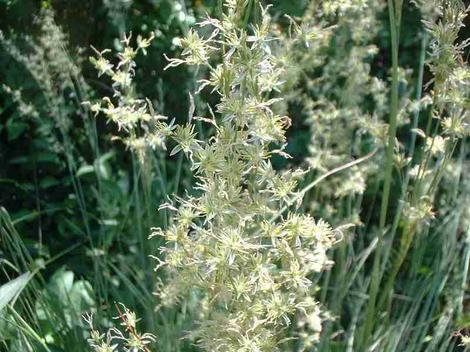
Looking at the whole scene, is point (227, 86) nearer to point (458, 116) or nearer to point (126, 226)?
point (458, 116)

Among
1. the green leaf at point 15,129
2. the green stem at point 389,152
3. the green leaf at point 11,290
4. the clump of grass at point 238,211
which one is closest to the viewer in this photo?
the clump of grass at point 238,211

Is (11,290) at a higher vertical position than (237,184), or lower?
lower

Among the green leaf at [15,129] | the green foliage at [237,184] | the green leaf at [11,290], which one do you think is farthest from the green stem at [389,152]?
the green leaf at [15,129]

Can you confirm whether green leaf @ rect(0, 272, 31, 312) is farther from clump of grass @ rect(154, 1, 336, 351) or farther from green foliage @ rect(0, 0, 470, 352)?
clump of grass @ rect(154, 1, 336, 351)

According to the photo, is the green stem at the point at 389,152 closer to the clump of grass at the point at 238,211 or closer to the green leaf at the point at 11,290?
the clump of grass at the point at 238,211

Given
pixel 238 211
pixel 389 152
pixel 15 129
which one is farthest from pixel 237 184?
pixel 15 129

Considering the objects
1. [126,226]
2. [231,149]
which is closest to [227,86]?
[231,149]

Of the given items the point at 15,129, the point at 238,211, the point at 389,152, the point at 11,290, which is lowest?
the point at 15,129

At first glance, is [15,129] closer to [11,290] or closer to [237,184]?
[11,290]

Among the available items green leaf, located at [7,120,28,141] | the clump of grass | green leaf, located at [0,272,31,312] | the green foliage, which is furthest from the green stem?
green leaf, located at [7,120,28,141]

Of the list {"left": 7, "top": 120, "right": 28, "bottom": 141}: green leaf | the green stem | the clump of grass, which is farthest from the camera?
{"left": 7, "top": 120, "right": 28, "bottom": 141}: green leaf

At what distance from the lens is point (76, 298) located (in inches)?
121

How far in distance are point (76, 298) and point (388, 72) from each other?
183 centimetres

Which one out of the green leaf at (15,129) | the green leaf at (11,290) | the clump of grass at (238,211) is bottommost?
the green leaf at (15,129)
